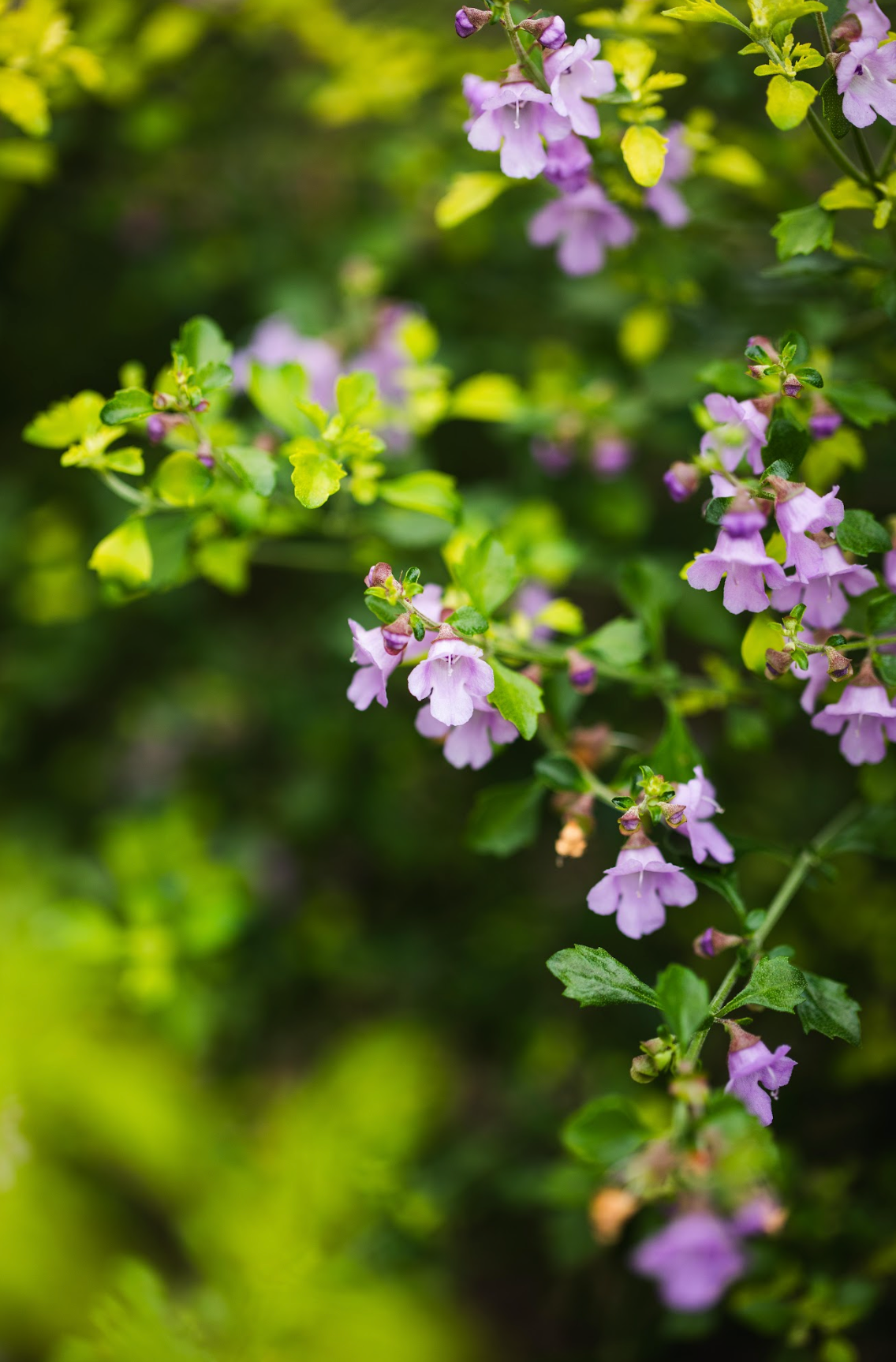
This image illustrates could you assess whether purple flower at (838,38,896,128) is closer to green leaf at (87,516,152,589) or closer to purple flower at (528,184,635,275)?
purple flower at (528,184,635,275)

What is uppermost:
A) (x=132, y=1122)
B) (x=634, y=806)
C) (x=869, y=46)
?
(x=869, y=46)

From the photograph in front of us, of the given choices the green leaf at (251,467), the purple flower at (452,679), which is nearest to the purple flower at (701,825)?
the purple flower at (452,679)

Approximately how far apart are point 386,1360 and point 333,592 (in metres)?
1.74

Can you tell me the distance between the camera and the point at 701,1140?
921 mm

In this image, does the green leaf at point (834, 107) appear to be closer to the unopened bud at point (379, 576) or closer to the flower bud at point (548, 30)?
the flower bud at point (548, 30)

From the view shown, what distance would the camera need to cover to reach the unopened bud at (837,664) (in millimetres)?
1014

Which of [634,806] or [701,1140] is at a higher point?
[634,806]

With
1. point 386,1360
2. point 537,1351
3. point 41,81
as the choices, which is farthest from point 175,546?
point 537,1351

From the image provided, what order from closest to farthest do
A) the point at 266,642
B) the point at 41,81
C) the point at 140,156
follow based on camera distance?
the point at 41,81, the point at 140,156, the point at 266,642

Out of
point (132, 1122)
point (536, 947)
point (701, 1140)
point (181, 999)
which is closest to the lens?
point (701, 1140)

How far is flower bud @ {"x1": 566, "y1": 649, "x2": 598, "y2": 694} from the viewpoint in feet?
4.07

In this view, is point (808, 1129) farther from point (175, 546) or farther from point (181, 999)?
point (175, 546)

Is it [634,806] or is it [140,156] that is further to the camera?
[140,156]

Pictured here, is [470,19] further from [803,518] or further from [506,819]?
[506,819]
